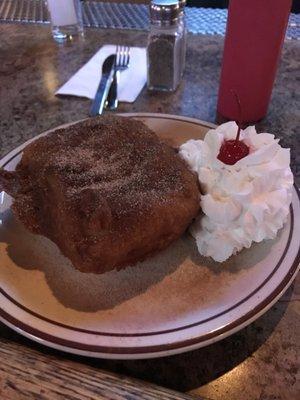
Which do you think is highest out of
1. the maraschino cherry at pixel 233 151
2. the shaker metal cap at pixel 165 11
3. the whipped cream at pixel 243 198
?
the shaker metal cap at pixel 165 11

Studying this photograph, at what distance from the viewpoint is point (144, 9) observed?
1.90 meters

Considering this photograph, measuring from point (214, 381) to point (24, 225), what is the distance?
17.2 inches

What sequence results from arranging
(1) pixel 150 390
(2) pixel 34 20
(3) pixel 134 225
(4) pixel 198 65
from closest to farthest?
(1) pixel 150 390 < (3) pixel 134 225 < (4) pixel 198 65 < (2) pixel 34 20

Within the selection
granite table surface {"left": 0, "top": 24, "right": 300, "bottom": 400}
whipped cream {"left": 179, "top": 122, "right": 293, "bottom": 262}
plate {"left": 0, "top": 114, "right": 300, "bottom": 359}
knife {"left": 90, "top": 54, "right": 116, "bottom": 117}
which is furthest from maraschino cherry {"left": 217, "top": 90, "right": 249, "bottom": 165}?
knife {"left": 90, "top": 54, "right": 116, "bottom": 117}

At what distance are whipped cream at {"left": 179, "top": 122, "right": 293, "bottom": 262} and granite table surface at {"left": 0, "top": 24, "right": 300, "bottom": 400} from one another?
0.47 feet

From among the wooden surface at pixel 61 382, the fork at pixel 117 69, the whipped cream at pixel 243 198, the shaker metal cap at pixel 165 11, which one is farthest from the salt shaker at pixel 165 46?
the wooden surface at pixel 61 382

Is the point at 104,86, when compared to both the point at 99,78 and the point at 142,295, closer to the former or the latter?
the point at 99,78

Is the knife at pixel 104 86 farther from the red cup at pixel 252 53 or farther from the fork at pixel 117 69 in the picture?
the red cup at pixel 252 53

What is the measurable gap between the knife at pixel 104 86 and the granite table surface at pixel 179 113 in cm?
4

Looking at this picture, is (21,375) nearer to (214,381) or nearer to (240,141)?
(214,381)

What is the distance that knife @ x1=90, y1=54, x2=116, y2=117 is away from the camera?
1266mm

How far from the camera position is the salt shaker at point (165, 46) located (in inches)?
47.9

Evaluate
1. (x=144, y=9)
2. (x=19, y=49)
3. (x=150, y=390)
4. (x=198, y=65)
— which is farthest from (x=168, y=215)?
(x=144, y=9)

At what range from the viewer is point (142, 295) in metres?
0.70
